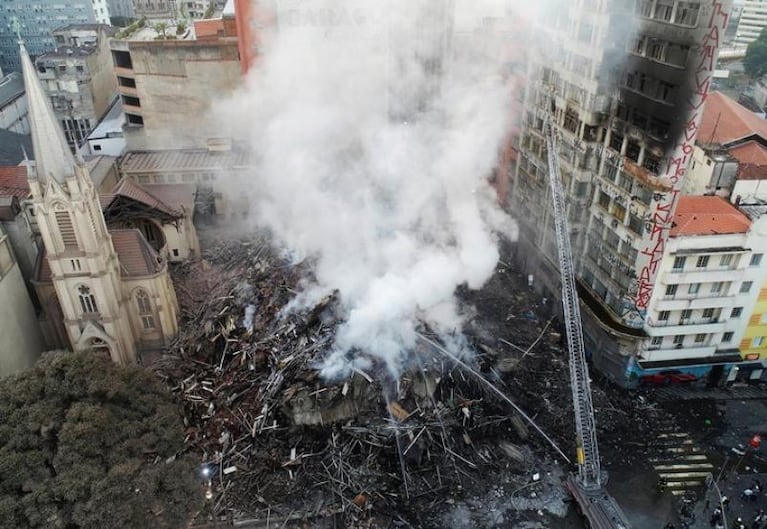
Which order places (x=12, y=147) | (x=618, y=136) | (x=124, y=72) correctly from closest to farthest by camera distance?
(x=618, y=136) < (x=124, y=72) < (x=12, y=147)

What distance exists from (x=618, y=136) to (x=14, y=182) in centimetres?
3023

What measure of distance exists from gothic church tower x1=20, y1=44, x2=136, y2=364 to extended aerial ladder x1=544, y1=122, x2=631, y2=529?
64.7 feet

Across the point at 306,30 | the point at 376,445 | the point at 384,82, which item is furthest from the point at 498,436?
the point at 306,30

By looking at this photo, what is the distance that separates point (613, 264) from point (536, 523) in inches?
484

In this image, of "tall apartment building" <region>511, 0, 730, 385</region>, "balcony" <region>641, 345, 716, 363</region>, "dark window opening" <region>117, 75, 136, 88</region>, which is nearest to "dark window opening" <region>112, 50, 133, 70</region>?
"dark window opening" <region>117, 75, 136, 88</region>

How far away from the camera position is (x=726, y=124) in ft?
119

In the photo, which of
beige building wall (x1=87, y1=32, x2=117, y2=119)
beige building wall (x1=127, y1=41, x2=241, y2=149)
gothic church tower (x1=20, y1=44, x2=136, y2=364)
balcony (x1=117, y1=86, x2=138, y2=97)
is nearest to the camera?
gothic church tower (x1=20, y1=44, x2=136, y2=364)

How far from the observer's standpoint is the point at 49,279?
2702cm

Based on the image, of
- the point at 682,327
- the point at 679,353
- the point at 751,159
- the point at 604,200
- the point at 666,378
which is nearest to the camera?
the point at 682,327

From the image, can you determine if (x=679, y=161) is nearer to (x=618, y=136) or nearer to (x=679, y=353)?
(x=618, y=136)

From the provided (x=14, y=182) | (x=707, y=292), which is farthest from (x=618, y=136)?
(x=14, y=182)

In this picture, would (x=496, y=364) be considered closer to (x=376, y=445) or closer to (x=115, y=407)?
(x=376, y=445)

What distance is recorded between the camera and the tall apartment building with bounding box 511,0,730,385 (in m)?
23.3

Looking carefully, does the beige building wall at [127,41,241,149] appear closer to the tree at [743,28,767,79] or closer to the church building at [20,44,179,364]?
the church building at [20,44,179,364]
